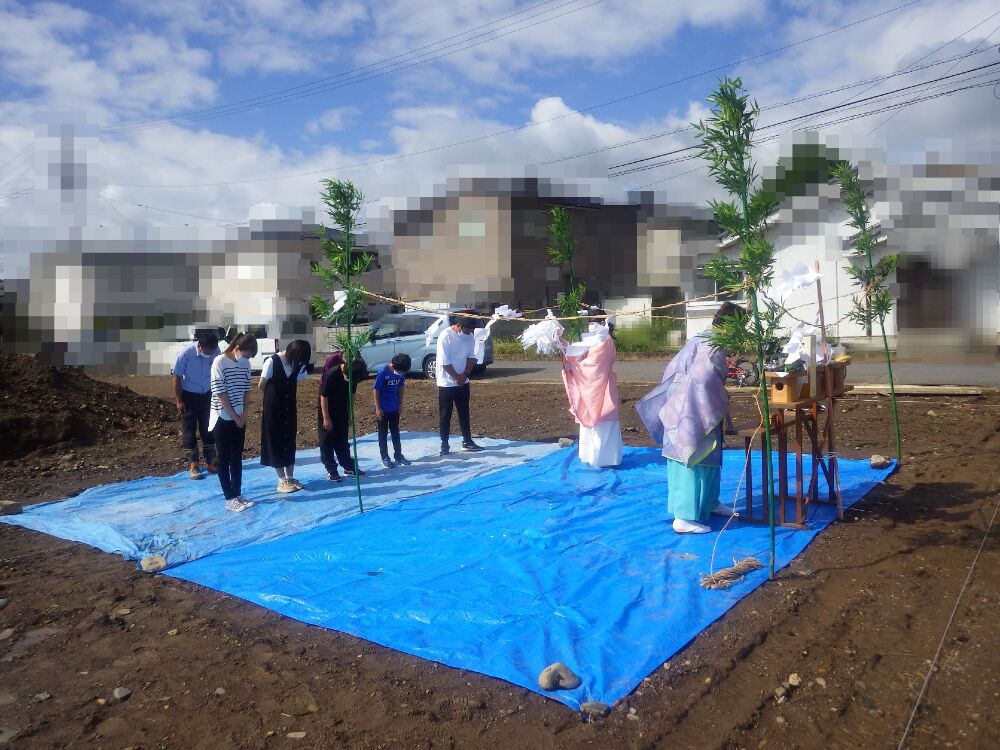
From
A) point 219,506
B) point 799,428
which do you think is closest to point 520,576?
point 799,428

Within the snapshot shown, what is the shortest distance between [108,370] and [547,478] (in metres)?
16.7

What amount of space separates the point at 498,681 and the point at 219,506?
4.13 m

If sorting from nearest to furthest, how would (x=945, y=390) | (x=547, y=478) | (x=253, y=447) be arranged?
(x=547, y=478)
(x=253, y=447)
(x=945, y=390)

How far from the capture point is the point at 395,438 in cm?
826

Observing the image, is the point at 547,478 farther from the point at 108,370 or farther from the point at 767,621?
the point at 108,370

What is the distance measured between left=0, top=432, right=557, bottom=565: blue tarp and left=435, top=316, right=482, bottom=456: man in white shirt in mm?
474

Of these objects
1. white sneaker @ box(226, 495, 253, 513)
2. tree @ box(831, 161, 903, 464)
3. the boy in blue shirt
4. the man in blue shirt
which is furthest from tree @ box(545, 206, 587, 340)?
the man in blue shirt

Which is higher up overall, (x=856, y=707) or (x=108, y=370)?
(x=108, y=370)

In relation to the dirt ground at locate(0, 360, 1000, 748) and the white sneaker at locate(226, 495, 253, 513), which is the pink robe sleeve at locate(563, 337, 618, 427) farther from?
the white sneaker at locate(226, 495, 253, 513)

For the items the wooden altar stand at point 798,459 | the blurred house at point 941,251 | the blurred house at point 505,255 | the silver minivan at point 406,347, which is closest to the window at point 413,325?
the silver minivan at point 406,347

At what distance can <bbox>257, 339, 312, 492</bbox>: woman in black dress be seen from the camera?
6723 mm

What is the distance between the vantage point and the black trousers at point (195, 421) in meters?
7.70

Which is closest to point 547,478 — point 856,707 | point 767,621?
point 767,621

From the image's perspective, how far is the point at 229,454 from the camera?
254 inches
